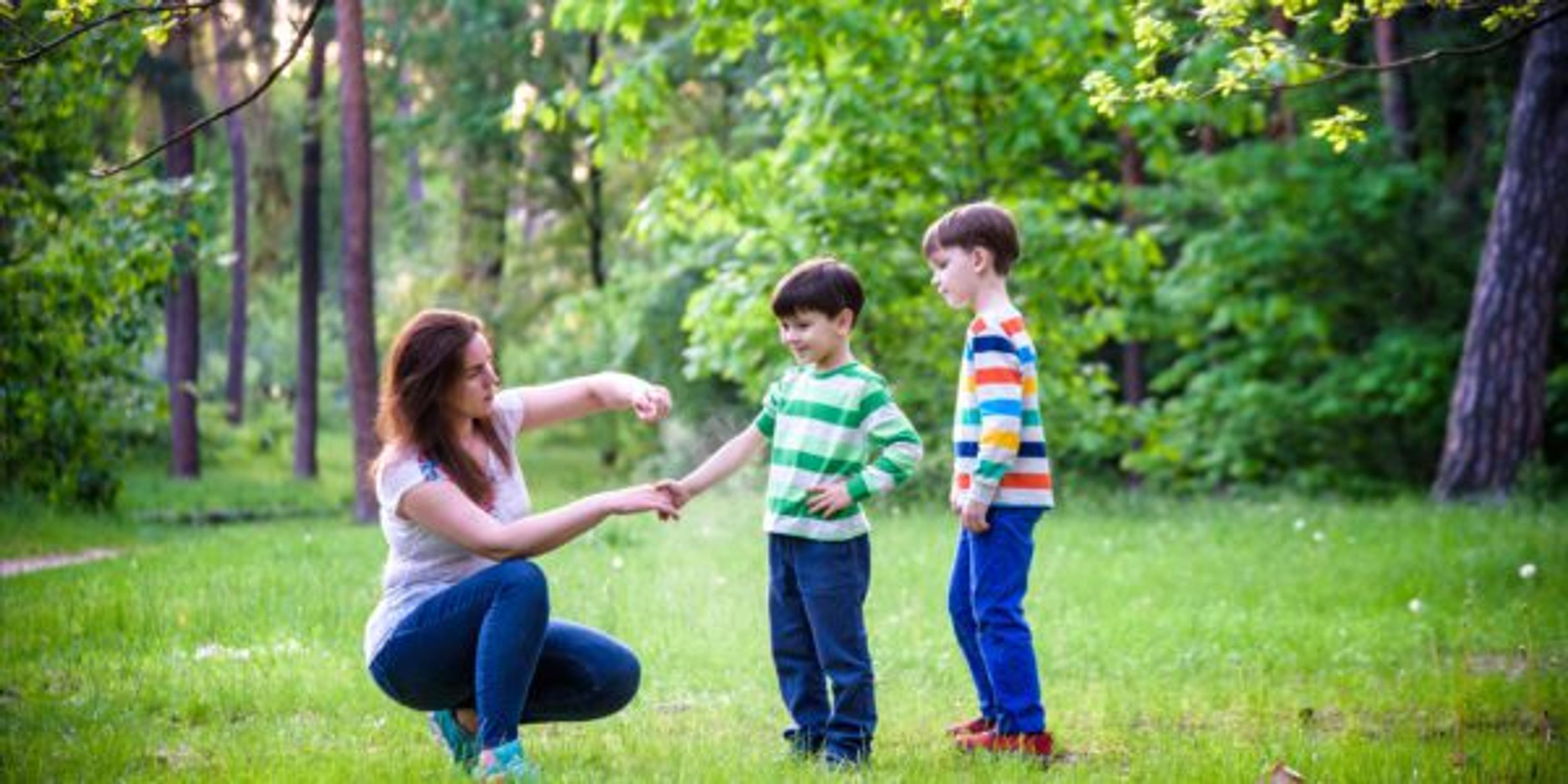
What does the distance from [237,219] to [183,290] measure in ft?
21.0

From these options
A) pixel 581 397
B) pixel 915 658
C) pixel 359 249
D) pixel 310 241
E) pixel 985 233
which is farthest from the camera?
pixel 310 241

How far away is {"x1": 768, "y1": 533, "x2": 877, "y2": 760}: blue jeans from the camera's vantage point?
468 cm

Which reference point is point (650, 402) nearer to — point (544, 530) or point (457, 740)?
point (544, 530)

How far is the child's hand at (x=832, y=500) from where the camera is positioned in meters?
4.58

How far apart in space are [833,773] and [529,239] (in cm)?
2326

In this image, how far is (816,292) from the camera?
4.75 m

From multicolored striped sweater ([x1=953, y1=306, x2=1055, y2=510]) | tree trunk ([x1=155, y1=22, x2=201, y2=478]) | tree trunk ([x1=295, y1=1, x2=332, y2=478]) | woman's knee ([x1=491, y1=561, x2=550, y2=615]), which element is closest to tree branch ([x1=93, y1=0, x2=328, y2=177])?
woman's knee ([x1=491, y1=561, x2=550, y2=615])

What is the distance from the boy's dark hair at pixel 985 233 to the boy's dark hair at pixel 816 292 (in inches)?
17.1

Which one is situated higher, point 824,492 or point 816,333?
point 816,333

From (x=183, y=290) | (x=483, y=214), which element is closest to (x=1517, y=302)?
(x=483, y=214)

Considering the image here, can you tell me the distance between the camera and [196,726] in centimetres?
561

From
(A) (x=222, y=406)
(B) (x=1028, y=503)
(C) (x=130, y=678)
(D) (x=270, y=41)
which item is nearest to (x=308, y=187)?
(D) (x=270, y=41)

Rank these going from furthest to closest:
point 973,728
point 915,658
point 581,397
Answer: point 915,658 < point 973,728 < point 581,397

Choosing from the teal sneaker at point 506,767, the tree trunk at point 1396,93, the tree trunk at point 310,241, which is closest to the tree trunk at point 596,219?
the tree trunk at point 310,241
